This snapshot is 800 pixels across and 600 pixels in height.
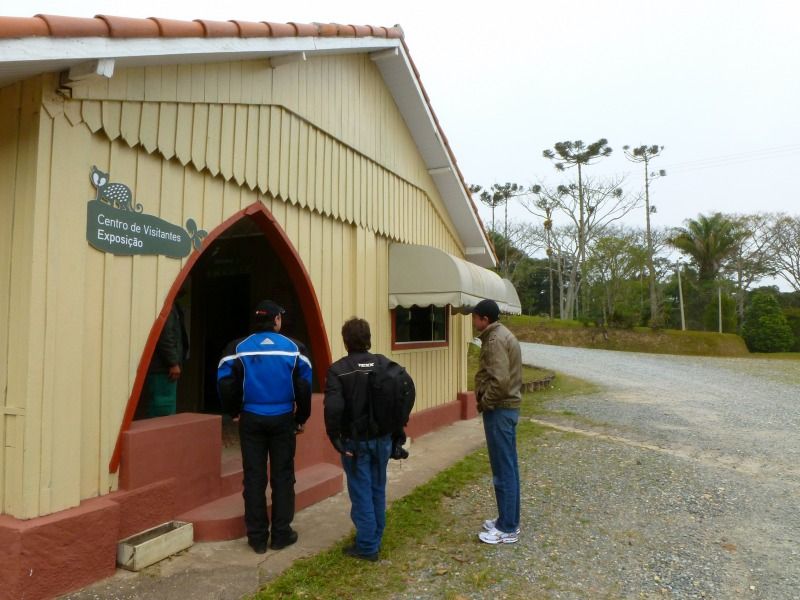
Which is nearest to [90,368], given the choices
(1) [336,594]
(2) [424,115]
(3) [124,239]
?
(3) [124,239]

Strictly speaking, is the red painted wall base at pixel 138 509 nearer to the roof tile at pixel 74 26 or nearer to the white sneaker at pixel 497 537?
the white sneaker at pixel 497 537

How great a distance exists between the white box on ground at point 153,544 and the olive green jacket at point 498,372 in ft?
7.88

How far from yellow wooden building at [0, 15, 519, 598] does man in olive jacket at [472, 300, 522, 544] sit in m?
1.86

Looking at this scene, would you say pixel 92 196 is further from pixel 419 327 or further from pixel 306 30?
pixel 419 327

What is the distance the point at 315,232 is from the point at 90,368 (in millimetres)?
2976

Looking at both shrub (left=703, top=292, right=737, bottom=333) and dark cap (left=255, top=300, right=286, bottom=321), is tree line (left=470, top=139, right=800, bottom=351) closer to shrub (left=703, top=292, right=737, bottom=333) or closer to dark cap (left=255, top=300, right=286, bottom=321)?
shrub (left=703, top=292, right=737, bottom=333)

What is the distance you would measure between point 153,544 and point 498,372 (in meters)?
2.74

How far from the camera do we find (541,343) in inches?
1374

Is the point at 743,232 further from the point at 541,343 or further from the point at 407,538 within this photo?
the point at 407,538

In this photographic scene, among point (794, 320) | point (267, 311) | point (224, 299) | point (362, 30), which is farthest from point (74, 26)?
point (794, 320)

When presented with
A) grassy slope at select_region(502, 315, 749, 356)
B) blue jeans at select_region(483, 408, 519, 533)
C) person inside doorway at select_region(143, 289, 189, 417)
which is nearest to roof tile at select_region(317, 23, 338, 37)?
person inside doorway at select_region(143, 289, 189, 417)

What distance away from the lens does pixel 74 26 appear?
11.0 ft

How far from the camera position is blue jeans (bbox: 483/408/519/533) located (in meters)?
4.62

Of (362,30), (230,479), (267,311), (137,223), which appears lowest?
(230,479)
